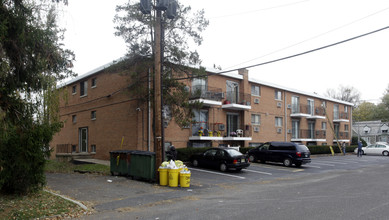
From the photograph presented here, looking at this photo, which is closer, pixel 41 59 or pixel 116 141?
pixel 41 59

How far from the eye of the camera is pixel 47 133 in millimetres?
9117

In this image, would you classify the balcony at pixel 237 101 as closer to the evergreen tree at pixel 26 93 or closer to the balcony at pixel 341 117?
the evergreen tree at pixel 26 93

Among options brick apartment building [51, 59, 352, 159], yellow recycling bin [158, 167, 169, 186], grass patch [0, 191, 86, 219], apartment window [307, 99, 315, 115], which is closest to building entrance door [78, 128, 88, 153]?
brick apartment building [51, 59, 352, 159]

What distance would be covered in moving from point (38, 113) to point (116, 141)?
12214 mm

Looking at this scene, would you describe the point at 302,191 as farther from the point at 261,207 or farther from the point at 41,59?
the point at 41,59

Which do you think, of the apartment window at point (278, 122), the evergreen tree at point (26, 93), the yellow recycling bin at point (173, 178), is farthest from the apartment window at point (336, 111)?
the evergreen tree at point (26, 93)

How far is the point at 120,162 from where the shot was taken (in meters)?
14.7

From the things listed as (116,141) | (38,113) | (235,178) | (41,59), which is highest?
(41,59)

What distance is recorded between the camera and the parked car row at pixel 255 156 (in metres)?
16.8

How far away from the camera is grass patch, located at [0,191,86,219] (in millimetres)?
7453

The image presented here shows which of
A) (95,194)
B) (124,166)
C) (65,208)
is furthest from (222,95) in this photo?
(65,208)

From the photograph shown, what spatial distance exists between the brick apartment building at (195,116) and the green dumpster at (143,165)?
459 centimetres

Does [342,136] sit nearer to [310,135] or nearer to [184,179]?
[310,135]

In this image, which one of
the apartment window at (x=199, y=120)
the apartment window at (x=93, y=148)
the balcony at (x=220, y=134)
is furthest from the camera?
the apartment window at (x=93, y=148)
